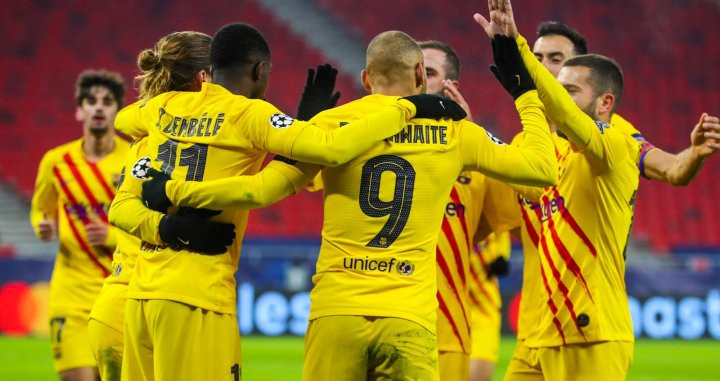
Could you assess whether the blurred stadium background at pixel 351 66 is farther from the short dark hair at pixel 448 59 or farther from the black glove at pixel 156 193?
the black glove at pixel 156 193

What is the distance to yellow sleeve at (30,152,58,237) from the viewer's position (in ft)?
25.2

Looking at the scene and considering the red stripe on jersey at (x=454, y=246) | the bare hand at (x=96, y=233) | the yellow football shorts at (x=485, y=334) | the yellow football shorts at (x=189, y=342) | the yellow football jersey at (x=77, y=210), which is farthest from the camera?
the yellow football shorts at (x=485, y=334)

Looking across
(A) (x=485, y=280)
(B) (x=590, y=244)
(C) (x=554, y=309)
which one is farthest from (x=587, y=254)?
(A) (x=485, y=280)

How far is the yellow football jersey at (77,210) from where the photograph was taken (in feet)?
24.1

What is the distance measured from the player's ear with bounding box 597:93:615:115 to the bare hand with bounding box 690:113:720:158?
0.46 m

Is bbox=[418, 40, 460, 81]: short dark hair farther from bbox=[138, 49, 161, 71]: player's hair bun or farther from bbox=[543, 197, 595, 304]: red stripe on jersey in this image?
bbox=[138, 49, 161, 71]: player's hair bun

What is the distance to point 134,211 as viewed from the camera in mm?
4715

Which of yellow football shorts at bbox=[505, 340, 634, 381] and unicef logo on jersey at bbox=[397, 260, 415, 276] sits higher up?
unicef logo on jersey at bbox=[397, 260, 415, 276]

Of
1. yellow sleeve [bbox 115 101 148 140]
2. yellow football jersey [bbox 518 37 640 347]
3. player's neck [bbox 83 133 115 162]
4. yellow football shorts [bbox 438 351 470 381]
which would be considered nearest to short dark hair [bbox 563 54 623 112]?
yellow football jersey [bbox 518 37 640 347]

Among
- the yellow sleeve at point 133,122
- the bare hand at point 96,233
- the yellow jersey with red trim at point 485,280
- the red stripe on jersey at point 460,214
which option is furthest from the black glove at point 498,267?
the yellow sleeve at point 133,122

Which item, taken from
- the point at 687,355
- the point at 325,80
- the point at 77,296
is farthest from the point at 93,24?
the point at 325,80

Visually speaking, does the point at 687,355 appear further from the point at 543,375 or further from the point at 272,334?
the point at 543,375

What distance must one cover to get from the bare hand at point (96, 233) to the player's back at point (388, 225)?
9.88ft

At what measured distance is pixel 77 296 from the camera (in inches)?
288
